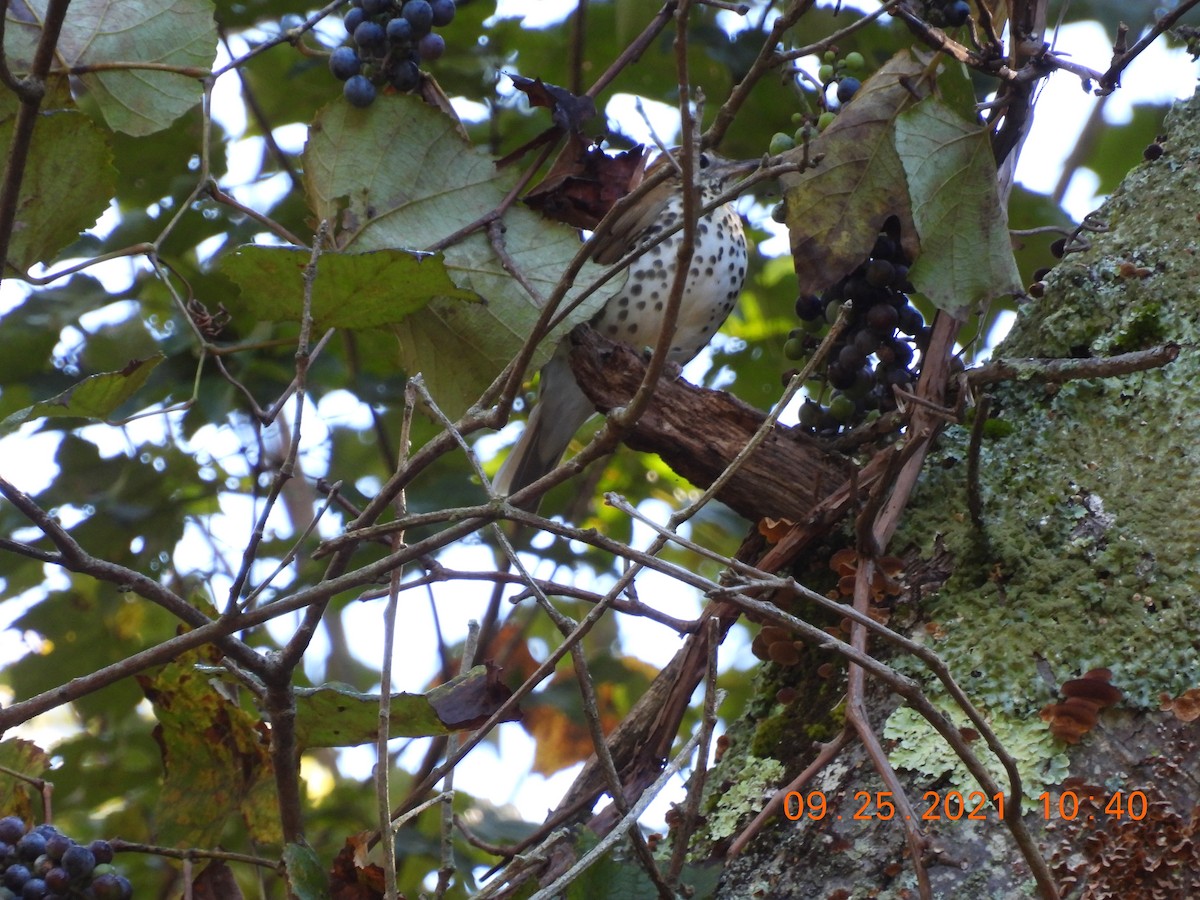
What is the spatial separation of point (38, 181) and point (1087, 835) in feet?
4.48

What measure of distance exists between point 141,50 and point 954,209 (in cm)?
109

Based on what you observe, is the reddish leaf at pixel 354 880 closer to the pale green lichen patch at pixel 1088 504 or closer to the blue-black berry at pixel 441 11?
the pale green lichen patch at pixel 1088 504

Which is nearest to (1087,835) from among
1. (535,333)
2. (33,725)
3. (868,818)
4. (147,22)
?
(868,818)

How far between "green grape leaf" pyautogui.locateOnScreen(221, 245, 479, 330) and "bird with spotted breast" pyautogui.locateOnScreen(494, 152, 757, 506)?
3.18ft

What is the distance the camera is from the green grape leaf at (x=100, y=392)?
4.51 feet

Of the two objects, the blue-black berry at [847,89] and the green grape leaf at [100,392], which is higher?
the blue-black berry at [847,89]

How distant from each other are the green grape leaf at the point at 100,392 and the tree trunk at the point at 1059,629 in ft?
2.70

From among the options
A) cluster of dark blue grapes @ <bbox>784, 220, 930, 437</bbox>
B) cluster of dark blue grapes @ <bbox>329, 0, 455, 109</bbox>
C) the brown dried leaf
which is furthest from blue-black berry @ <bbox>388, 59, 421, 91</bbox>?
cluster of dark blue grapes @ <bbox>784, 220, 930, 437</bbox>

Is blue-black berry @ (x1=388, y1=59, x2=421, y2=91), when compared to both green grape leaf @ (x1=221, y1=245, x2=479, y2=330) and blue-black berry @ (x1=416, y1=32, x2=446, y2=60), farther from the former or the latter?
green grape leaf @ (x1=221, y1=245, x2=479, y2=330)

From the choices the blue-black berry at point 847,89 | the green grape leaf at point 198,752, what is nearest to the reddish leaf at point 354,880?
the green grape leaf at point 198,752

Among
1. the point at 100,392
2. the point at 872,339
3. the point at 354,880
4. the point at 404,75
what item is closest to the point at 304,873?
the point at 354,880

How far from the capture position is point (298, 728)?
1.34 m

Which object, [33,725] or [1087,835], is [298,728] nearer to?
[1087,835]
